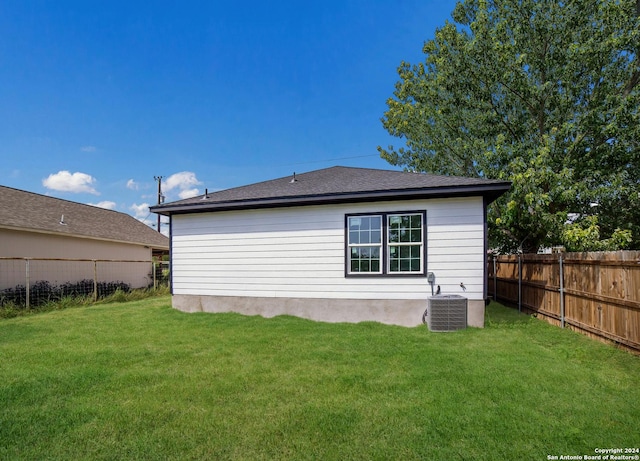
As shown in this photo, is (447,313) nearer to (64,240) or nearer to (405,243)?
(405,243)

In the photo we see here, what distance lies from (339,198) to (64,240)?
1131 centimetres

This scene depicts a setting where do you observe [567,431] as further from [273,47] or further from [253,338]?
[273,47]

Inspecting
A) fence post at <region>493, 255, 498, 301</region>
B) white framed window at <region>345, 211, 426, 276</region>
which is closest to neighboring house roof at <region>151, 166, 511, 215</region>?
white framed window at <region>345, 211, 426, 276</region>

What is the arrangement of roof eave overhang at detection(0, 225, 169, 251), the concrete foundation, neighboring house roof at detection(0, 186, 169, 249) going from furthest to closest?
1. neighboring house roof at detection(0, 186, 169, 249)
2. roof eave overhang at detection(0, 225, 169, 251)
3. the concrete foundation

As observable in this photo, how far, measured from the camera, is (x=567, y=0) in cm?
975

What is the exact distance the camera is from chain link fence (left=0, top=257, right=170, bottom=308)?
10039 mm

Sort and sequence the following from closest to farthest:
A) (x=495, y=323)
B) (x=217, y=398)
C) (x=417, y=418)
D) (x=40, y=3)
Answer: (x=417, y=418) → (x=217, y=398) → (x=495, y=323) → (x=40, y=3)

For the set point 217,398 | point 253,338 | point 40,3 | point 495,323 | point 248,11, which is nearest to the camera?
point 217,398

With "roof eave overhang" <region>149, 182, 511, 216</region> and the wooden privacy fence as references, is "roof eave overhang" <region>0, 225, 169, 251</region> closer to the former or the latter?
"roof eave overhang" <region>149, 182, 511, 216</region>

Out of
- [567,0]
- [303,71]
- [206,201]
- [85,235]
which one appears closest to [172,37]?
[303,71]

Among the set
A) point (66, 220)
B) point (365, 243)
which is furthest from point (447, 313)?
point (66, 220)

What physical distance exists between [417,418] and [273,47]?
14125mm

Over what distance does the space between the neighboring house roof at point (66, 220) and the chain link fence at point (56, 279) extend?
45.9 inches

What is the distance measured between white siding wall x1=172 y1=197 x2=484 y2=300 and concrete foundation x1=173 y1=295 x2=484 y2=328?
5.2 inches
